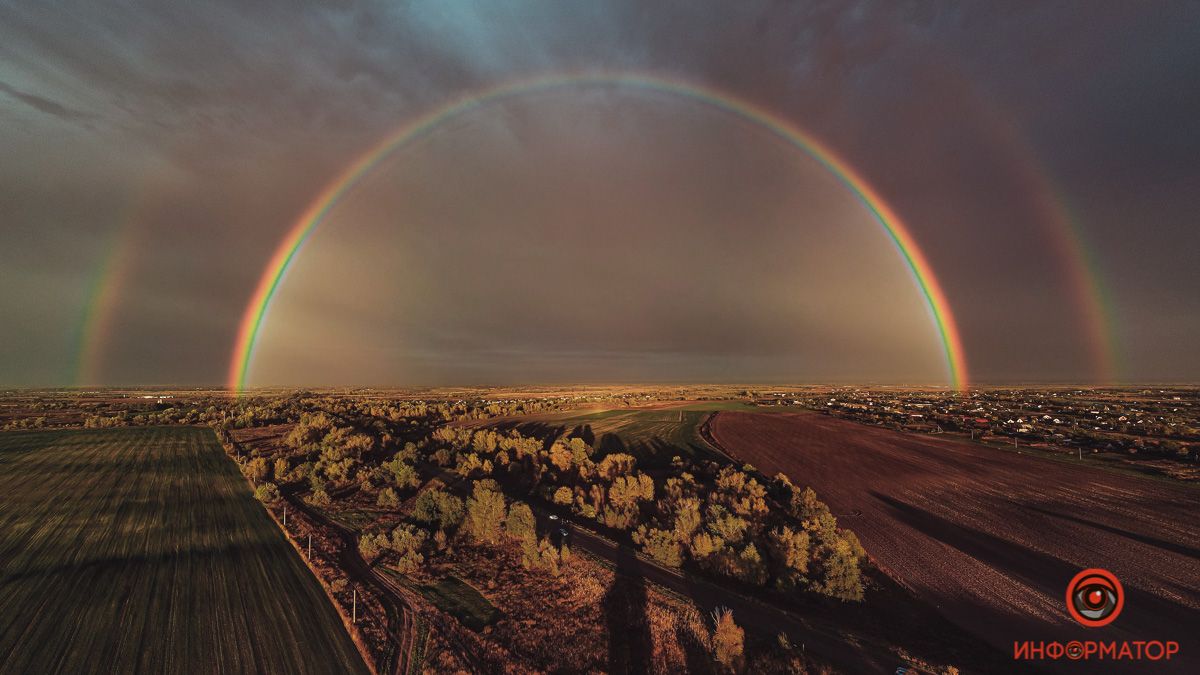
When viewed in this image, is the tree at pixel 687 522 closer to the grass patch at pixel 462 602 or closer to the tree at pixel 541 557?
the tree at pixel 541 557

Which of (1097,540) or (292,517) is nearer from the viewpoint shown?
(1097,540)

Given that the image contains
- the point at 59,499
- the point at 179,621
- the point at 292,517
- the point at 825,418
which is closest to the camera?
the point at 179,621

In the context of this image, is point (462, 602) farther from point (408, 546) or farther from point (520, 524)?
point (520, 524)

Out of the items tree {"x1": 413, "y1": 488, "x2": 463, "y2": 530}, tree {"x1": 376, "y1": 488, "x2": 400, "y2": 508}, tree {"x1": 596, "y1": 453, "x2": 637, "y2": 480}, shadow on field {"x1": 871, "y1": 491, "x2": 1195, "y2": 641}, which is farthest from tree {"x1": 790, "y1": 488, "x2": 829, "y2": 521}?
tree {"x1": 376, "y1": 488, "x2": 400, "y2": 508}

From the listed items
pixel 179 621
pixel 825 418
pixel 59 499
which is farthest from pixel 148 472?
pixel 825 418

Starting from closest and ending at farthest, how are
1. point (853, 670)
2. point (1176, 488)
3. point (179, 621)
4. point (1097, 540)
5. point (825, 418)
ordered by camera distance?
point (853, 670)
point (179, 621)
point (1097, 540)
point (1176, 488)
point (825, 418)

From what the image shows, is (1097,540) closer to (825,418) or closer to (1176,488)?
(1176,488)

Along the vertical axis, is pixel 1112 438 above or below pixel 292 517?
above
